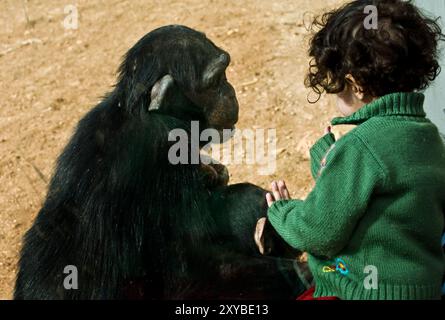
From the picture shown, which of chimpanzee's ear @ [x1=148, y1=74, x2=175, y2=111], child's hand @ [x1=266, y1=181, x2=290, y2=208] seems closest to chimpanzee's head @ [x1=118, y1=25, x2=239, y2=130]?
chimpanzee's ear @ [x1=148, y1=74, x2=175, y2=111]

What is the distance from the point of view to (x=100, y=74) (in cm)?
757

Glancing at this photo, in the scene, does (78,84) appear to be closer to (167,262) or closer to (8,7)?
(8,7)

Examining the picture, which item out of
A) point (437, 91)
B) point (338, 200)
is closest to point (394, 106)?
point (338, 200)

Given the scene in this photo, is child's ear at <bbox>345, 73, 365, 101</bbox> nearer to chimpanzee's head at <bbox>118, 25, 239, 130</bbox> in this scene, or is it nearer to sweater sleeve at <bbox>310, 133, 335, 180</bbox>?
sweater sleeve at <bbox>310, 133, 335, 180</bbox>

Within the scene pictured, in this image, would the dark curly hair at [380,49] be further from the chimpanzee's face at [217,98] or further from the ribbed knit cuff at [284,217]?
the chimpanzee's face at [217,98]

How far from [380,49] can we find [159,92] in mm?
1207

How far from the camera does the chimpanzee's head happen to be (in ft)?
12.9

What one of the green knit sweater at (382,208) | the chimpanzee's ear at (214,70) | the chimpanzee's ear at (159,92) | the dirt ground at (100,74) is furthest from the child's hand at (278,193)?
the dirt ground at (100,74)

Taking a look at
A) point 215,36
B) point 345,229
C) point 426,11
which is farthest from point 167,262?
point 215,36

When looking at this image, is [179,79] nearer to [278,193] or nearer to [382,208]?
[278,193]

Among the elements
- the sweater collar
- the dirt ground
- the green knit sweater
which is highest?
the dirt ground

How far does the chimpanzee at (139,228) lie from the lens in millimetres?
3732

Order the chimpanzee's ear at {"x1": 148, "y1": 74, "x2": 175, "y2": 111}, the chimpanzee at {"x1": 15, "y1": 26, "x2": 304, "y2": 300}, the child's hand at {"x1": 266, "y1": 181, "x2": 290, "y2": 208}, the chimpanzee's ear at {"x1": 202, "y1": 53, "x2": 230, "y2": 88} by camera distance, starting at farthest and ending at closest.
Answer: the chimpanzee's ear at {"x1": 202, "y1": 53, "x2": 230, "y2": 88} → the chimpanzee's ear at {"x1": 148, "y1": 74, "x2": 175, "y2": 111} → the chimpanzee at {"x1": 15, "y1": 26, "x2": 304, "y2": 300} → the child's hand at {"x1": 266, "y1": 181, "x2": 290, "y2": 208}

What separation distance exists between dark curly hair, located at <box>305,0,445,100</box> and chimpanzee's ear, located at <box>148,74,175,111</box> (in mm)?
881
